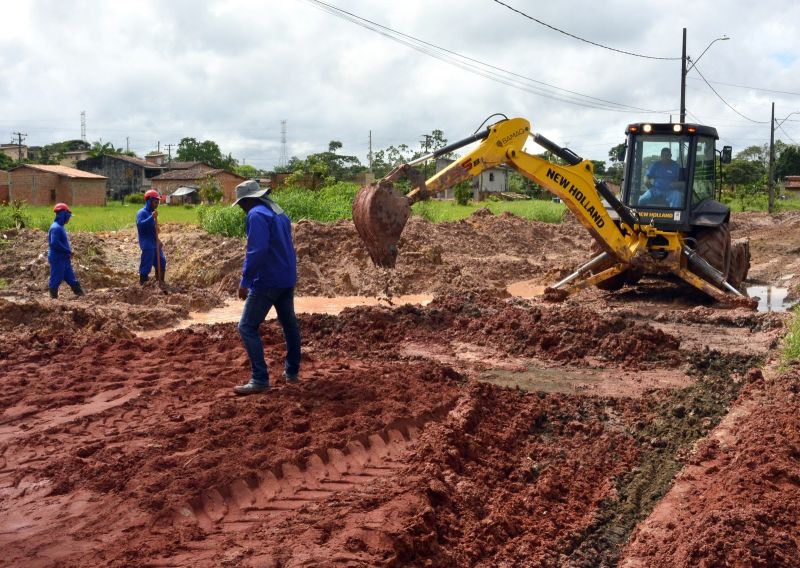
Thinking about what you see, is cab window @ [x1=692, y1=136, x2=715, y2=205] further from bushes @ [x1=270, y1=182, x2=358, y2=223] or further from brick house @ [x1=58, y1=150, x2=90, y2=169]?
brick house @ [x1=58, y1=150, x2=90, y2=169]

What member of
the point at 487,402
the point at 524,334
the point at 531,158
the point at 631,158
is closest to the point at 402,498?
the point at 487,402

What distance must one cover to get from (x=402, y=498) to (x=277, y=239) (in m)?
3.11

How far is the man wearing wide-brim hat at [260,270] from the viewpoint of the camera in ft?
24.4

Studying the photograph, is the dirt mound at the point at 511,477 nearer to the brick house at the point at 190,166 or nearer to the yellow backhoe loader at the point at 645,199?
the yellow backhoe loader at the point at 645,199

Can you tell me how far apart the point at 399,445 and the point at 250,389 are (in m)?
1.75

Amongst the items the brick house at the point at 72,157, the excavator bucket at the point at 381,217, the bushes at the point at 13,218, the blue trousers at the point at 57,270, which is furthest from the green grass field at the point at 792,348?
the brick house at the point at 72,157

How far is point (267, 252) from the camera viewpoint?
7.51 meters

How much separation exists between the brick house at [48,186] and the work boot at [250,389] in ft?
159

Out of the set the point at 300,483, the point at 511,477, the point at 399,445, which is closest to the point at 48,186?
the point at 399,445

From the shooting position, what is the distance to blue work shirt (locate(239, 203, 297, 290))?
743 centimetres

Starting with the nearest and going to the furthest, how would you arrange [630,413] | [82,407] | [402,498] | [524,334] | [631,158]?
[402,498] < [82,407] < [630,413] < [524,334] < [631,158]

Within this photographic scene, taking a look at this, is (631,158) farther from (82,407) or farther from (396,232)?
(82,407)

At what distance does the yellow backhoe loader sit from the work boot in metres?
5.59

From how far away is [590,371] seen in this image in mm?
9602
